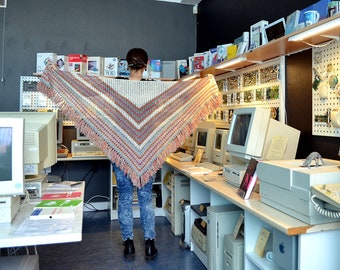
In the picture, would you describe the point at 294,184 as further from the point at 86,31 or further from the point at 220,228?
the point at 86,31

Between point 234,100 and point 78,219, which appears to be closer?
point 78,219

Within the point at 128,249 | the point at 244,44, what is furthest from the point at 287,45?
the point at 128,249

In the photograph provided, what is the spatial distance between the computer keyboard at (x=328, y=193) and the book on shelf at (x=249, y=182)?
486mm

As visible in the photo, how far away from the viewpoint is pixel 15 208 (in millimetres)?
1399

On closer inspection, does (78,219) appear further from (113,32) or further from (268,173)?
(113,32)

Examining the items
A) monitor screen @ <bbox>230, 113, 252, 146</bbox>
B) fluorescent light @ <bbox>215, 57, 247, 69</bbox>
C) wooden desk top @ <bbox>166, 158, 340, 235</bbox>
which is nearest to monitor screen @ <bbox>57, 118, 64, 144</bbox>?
fluorescent light @ <bbox>215, 57, 247, 69</bbox>

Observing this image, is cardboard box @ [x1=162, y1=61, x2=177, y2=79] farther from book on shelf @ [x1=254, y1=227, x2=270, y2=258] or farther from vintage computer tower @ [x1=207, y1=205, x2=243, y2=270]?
book on shelf @ [x1=254, y1=227, x2=270, y2=258]

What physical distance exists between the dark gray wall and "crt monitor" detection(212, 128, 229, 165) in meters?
1.91

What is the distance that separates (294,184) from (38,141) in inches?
50.7

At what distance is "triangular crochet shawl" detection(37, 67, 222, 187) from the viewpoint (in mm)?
2209

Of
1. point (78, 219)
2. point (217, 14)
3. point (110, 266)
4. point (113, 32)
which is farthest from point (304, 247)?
point (113, 32)

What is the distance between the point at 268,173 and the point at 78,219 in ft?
3.13

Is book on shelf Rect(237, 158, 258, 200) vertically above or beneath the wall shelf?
beneath

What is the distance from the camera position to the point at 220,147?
2.81m
